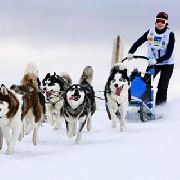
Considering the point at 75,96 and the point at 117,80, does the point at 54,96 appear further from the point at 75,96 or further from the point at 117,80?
the point at 75,96

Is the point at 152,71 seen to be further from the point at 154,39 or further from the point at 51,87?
the point at 51,87

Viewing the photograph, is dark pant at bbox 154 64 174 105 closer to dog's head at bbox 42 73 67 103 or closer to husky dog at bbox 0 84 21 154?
dog's head at bbox 42 73 67 103

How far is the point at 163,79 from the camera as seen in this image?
446 inches

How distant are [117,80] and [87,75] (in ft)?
1.88

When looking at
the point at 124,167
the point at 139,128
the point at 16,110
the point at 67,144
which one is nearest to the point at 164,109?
the point at 139,128

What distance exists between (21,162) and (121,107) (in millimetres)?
3597

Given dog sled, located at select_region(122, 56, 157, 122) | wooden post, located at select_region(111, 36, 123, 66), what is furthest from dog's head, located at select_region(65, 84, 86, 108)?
wooden post, located at select_region(111, 36, 123, 66)

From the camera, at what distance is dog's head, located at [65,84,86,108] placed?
26.5 ft

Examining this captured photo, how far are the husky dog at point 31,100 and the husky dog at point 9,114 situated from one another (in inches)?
17.3

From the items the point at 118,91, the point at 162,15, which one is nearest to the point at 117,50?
the point at 162,15

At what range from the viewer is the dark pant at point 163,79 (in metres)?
11.3

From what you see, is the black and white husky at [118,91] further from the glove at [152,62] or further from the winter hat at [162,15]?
the winter hat at [162,15]

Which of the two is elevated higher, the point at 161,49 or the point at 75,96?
the point at 161,49

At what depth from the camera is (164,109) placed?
11570 mm
